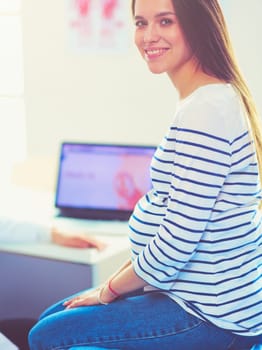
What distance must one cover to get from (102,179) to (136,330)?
87cm

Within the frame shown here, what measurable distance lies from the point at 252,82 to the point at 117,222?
836 millimetres

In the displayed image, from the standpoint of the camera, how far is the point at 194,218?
1.15m

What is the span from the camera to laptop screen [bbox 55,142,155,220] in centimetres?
199

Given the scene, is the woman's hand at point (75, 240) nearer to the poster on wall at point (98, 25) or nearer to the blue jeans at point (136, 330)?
the blue jeans at point (136, 330)

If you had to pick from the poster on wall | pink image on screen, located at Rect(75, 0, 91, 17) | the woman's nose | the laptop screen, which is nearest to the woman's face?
the woman's nose

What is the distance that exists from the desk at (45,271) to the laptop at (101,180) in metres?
0.12

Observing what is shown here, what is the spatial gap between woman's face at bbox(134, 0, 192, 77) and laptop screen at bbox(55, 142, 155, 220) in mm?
731

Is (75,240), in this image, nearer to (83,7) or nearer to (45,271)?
(45,271)

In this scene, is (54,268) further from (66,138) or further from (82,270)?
(66,138)

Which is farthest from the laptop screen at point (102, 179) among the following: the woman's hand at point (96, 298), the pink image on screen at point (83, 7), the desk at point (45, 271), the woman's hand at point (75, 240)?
the pink image on screen at point (83, 7)

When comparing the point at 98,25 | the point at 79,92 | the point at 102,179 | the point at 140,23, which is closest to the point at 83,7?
the point at 98,25

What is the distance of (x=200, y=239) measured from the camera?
119 cm

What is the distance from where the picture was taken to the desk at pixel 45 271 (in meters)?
1.65

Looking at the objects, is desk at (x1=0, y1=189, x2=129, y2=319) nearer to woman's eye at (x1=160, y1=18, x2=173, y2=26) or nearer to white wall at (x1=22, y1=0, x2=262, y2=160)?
woman's eye at (x1=160, y1=18, x2=173, y2=26)
